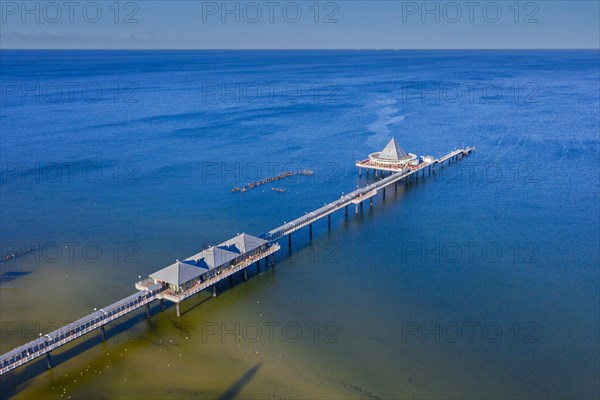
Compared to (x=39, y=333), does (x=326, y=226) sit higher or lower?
higher

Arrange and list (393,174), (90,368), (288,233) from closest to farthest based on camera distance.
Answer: (90,368)
(288,233)
(393,174)

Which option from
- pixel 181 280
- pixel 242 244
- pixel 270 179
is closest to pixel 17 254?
pixel 181 280

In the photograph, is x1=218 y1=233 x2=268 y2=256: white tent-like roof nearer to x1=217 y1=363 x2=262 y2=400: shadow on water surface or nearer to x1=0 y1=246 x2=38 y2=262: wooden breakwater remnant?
x1=217 y1=363 x2=262 y2=400: shadow on water surface

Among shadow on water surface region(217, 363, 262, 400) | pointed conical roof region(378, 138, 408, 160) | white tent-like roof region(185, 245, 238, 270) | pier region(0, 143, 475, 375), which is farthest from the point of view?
pointed conical roof region(378, 138, 408, 160)

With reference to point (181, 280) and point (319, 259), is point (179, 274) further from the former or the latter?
point (319, 259)

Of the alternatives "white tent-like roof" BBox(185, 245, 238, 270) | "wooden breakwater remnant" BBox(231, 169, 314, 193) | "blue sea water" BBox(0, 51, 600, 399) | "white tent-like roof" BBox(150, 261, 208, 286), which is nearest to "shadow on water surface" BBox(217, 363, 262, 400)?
"blue sea water" BBox(0, 51, 600, 399)

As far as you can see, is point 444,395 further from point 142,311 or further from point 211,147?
point 211,147

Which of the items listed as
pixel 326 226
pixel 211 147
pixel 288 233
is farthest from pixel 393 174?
pixel 211 147
